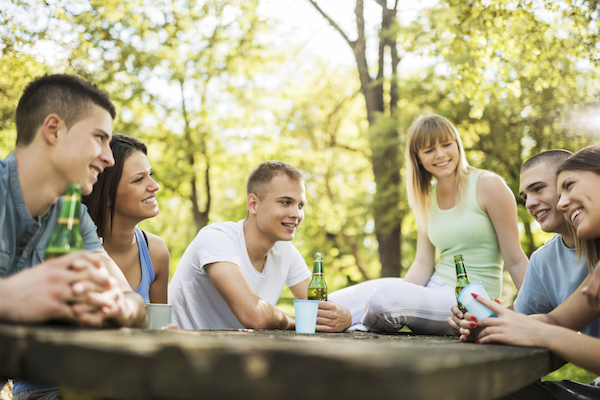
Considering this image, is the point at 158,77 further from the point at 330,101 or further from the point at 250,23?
the point at 330,101

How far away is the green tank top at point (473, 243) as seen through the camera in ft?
12.4

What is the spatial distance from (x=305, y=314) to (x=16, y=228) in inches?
56.4

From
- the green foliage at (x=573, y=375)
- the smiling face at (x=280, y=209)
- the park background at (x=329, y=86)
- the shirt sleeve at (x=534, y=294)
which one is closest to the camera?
the shirt sleeve at (x=534, y=294)

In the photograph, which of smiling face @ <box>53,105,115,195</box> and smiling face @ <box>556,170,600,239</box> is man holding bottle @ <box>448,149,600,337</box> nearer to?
smiling face @ <box>556,170,600,239</box>

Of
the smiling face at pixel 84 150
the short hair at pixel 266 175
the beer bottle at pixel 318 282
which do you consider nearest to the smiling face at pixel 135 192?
the short hair at pixel 266 175

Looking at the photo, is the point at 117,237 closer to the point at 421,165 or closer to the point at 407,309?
the point at 407,309

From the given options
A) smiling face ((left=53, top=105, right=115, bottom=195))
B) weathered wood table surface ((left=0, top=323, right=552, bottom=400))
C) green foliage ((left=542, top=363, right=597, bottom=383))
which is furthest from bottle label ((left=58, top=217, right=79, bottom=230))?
green foliage ((left=542, top=363, right=597, bottom=383))

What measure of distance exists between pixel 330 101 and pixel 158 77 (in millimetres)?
7387

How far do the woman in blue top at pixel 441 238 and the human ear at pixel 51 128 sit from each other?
220 centimetres

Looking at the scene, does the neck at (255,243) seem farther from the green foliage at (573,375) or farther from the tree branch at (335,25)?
the tree branch at (335,25)

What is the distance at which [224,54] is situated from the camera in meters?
16.0

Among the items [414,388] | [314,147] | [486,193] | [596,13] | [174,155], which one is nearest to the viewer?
[414,388]

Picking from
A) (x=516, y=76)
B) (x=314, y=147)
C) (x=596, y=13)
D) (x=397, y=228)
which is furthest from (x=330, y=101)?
(x=596, y=13)

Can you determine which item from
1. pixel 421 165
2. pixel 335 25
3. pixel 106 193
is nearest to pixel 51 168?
pixel 106 193
